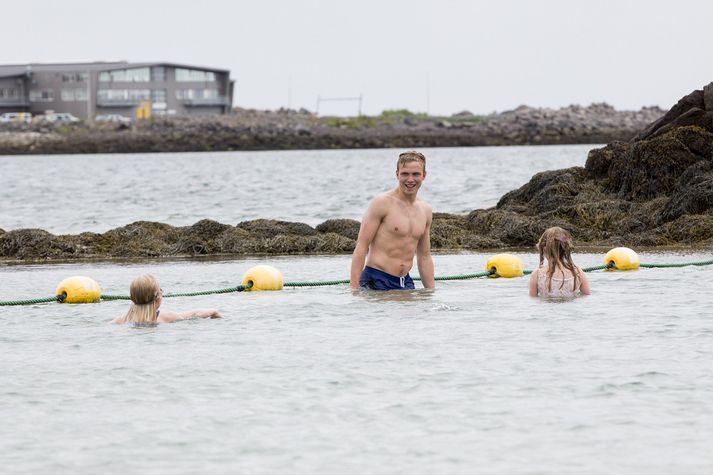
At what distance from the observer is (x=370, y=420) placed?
7.60 metres

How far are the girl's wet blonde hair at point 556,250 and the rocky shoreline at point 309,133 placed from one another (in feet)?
298

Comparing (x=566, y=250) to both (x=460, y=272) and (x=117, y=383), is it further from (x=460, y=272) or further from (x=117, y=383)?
(x=117, y=383)

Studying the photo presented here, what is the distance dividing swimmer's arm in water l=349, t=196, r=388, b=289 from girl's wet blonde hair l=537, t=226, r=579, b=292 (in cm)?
171

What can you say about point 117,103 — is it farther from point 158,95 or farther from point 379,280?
point 379,280

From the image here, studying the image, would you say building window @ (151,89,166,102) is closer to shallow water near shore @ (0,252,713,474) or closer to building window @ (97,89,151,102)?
building window @ (97,89,151,102)

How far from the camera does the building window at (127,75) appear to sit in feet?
429

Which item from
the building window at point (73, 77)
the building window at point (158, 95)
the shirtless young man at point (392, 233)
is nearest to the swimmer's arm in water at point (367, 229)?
the shirtless young man at point (392, 233)

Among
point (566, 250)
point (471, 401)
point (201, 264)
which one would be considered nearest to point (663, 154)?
point (201, 264)

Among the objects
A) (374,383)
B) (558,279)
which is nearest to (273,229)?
(558,279)

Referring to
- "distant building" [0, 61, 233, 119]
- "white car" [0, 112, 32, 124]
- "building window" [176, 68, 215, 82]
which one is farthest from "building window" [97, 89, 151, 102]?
"white car" [0, 112, 32, 124]

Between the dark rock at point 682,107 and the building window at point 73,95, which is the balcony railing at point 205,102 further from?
the dark rock at point 682,107

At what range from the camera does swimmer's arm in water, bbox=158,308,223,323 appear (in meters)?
11.5

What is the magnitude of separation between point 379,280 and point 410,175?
145 centimetres

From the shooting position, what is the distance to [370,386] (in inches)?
336
